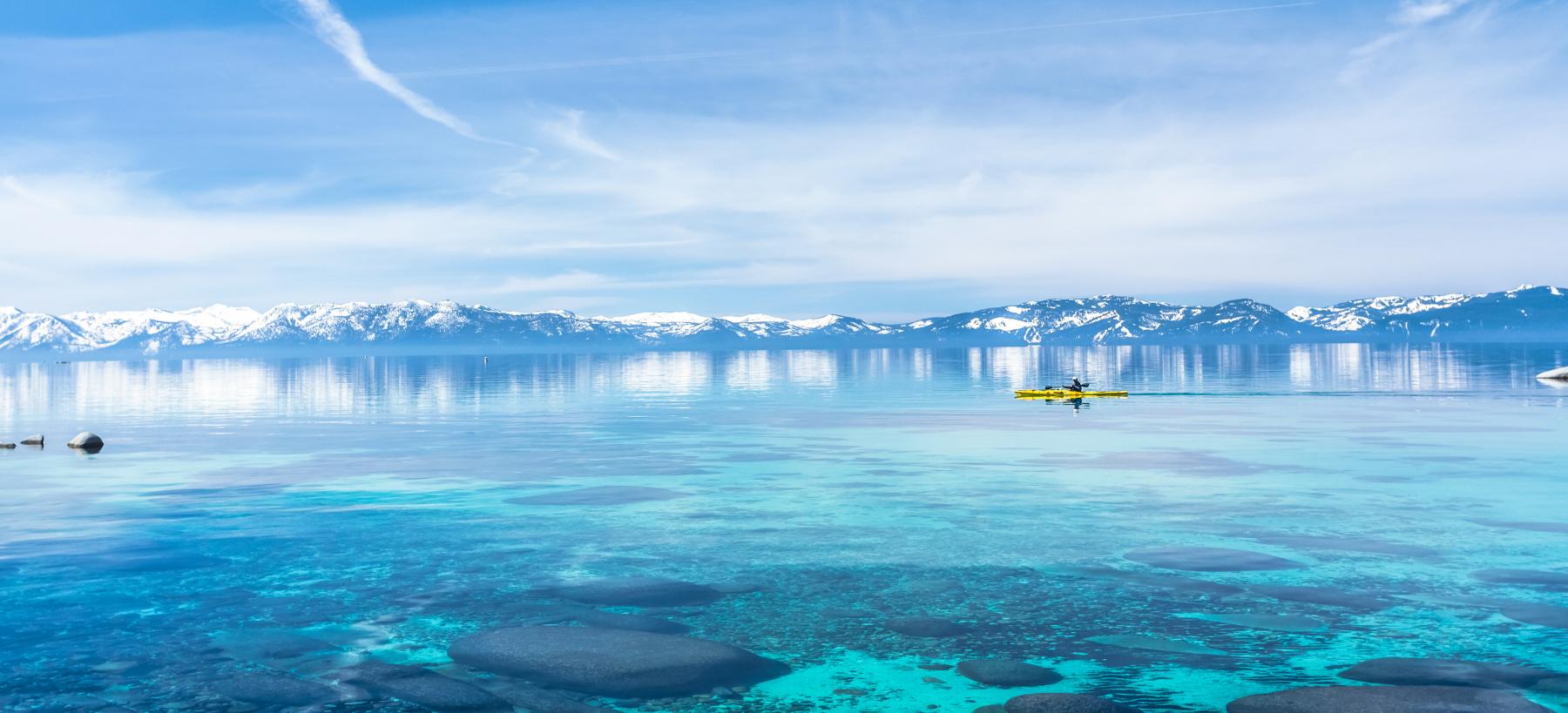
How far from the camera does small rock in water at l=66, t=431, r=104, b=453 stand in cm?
6212

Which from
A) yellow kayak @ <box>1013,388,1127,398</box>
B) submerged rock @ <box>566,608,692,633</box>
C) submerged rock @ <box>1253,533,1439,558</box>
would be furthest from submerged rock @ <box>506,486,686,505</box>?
yellow kayak @ <box>1013,388,1127,398</box>

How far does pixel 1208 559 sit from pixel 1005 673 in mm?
11651

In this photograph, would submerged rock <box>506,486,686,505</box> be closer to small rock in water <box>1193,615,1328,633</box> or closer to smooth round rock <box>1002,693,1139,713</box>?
small rock in water <box>1193,615,1328,633</box>

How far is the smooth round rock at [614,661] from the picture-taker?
748 inches

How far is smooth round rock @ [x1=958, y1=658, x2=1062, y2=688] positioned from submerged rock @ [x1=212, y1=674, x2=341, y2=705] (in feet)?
35.0

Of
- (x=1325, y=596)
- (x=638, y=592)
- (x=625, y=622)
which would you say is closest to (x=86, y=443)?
(x=638, y=592)

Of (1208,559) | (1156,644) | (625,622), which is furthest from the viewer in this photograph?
(1208,559)

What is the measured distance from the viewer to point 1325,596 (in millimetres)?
24562

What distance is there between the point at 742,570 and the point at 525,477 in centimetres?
2195

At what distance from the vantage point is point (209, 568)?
95.2 feet

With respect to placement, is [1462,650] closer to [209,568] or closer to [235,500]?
[209,568]

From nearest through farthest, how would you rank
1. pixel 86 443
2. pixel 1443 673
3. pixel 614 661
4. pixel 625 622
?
pixel 1443 673 < pixel 614 661 < pixel 625 622 < pixel 86 443

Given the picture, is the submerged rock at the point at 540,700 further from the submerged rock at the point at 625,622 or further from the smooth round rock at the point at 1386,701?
the smooth round rock at the point at 1386,701

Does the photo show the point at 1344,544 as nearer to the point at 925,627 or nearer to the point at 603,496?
the point at 925,627
